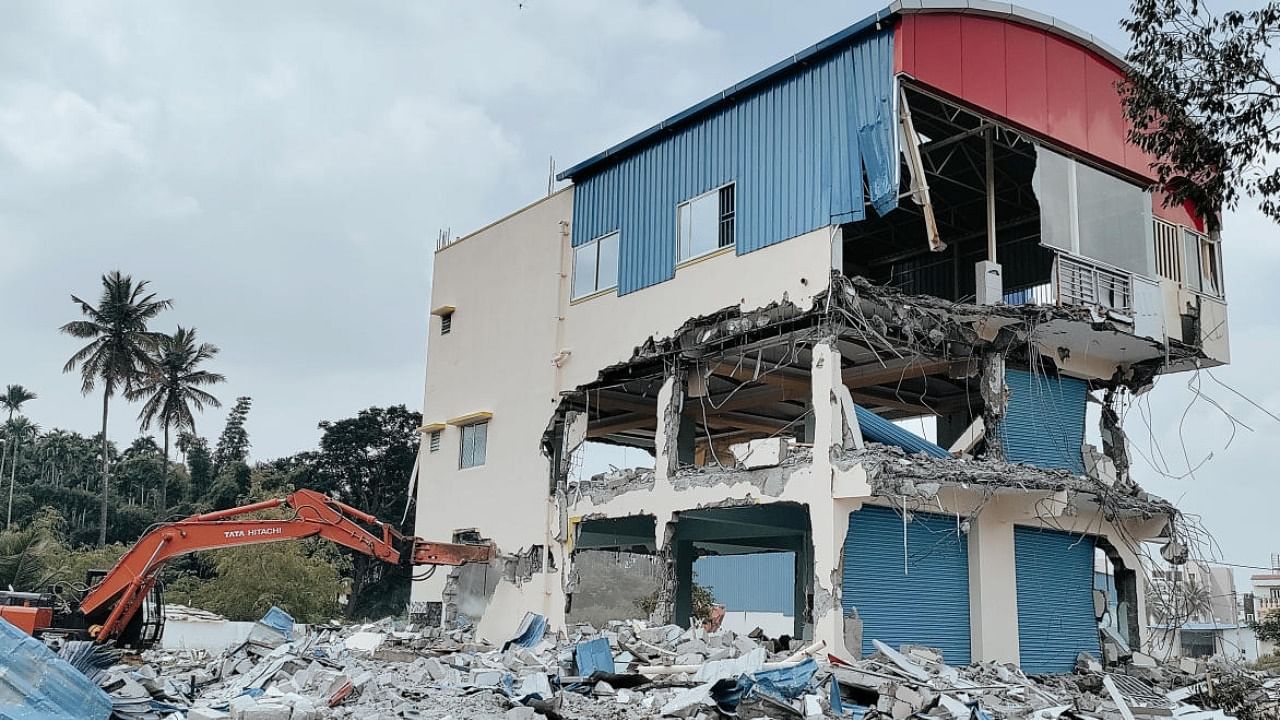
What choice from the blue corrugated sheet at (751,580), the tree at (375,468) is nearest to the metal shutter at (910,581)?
the blue corrugated sheet at (751,580)

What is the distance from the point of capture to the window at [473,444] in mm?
24438

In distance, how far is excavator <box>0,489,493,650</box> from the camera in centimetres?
1639

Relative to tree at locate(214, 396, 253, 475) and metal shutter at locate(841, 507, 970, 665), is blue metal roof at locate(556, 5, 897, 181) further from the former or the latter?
tree at locate(214, 396, 253, 475)

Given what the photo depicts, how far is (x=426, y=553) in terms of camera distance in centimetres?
2075

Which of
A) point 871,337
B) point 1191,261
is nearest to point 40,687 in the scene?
point 871,337

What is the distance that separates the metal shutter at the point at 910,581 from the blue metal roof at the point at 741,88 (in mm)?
7363

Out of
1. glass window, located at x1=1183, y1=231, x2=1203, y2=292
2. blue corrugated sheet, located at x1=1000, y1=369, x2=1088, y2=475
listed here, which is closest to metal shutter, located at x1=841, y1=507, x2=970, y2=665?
blue corrugated sheet, located at x1=1000, y1=369, x2=1088, y2=475

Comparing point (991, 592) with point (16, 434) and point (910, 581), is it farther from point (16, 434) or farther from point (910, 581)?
point (16, 434)

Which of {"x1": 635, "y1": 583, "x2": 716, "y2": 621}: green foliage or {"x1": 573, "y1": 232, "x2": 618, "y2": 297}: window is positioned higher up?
{"x1": 573, "y1": 232, "x2": 618, "y2": 297}: window

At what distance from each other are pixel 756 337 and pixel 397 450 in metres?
31.2

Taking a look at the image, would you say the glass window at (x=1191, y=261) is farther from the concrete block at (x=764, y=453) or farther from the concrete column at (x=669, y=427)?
the concrete column at (x=669, y=427)

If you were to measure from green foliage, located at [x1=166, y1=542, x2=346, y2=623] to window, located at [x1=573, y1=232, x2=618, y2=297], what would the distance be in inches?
657

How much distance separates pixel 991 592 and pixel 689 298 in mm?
7030

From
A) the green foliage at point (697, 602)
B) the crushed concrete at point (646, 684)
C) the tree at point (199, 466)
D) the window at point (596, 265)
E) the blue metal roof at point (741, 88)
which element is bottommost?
the crushed concrete at point (646, 684)
